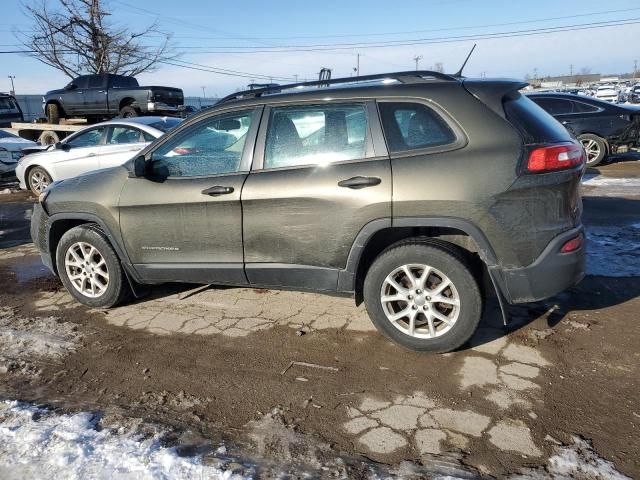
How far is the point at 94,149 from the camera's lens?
925 centimetres

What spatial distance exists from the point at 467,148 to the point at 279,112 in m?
1.41

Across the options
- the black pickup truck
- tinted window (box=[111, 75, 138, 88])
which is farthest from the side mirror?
tinted window (box=[111, 75, 138, 88])

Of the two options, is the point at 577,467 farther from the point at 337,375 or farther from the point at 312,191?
the point at 312,191

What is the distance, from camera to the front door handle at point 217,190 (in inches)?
146

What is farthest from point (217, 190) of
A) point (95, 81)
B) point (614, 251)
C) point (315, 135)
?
point (95, 81)

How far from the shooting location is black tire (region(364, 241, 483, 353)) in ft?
10.5

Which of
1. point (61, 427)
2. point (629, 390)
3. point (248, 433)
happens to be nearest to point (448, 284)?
point (629, 390)

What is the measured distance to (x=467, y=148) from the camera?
3121 millimetres

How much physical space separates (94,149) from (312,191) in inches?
285

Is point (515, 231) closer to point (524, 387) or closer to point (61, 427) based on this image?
point (524, 387)

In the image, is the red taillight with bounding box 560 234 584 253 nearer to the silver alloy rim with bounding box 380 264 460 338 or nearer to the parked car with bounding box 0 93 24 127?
the silver alloy rim with bounding box 380 264 460 338

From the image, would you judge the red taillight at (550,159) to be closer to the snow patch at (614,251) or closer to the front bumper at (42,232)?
the snow patch at (614,251)

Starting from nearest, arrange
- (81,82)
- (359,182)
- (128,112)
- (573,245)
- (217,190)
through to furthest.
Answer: (573,245), (359,182), (217,190), (128,112), (81,82)

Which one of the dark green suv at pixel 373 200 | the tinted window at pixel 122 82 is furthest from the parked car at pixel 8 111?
the dark green suv at pixel 373 200
